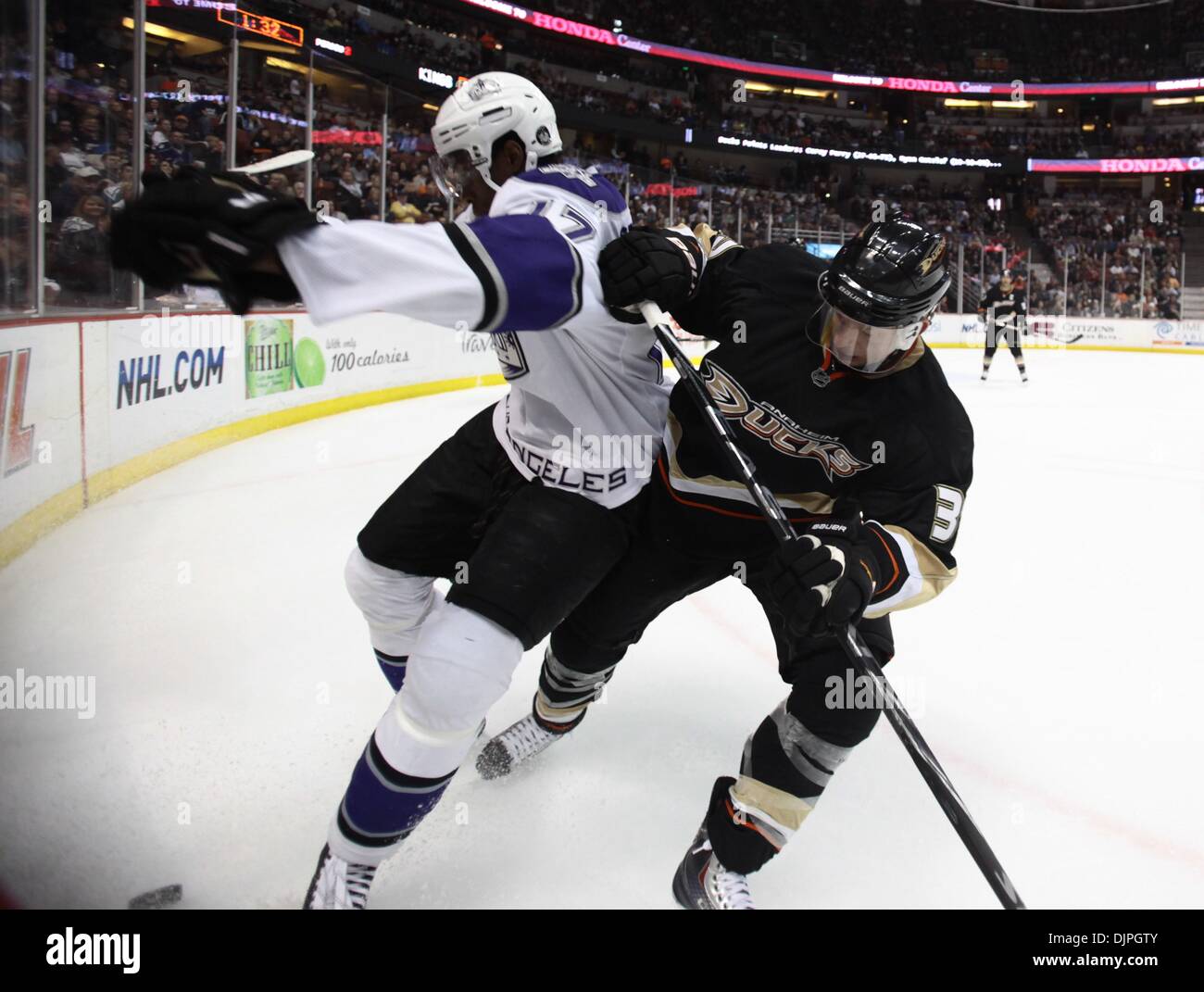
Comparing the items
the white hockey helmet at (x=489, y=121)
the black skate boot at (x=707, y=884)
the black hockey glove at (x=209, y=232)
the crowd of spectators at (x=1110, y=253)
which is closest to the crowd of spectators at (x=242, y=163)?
the crowd of spectators at (x=1110, y=253)

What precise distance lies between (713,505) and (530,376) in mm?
443

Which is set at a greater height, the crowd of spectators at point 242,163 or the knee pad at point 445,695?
the crowd of spectators at point 242,163

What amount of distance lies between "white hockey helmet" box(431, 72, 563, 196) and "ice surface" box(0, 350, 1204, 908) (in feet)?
4.32

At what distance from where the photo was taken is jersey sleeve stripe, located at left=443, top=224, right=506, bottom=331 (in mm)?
1159

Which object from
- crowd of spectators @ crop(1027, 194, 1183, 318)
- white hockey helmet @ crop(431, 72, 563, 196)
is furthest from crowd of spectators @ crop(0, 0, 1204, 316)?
white hockey helmet @ crop(431, 72, 563, 196)

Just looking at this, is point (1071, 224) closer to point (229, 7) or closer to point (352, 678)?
point (229, 7)

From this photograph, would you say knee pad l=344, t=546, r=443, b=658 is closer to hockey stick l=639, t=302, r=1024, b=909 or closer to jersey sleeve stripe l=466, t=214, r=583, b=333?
hockey stick l=639, t=302, r=1024, b=909

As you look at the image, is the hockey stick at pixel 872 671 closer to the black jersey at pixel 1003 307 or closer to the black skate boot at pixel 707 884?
the black skate boot at pixel 707 884

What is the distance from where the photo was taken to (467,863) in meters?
1.82

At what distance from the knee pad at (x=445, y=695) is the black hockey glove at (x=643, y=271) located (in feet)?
1.87

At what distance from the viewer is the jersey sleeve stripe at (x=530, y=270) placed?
119 centimetres

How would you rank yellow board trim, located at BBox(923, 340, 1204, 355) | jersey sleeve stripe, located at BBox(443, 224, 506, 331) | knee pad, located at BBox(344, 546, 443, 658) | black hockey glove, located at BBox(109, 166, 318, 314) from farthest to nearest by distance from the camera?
yellow board trim, located at BBox(923, 340, 1204, 355)
knee pad, located at BBox(344, 546, 443, 658)
jersey sleeve stripe, located at BBox(443, 224, 506, 331)
black hockey glove, located at BBox(109, 166, 318, 314)

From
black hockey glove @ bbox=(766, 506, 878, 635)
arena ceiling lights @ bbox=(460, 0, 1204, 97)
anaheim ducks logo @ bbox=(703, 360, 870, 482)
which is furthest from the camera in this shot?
arena ceiling lights @ bbox=(460, 0, 1204, 97)
